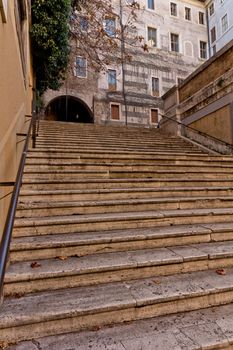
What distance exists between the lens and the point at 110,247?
3.03 metres

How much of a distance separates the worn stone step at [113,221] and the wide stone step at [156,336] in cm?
135

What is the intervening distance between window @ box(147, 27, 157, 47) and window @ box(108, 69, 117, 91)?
4.54 metres

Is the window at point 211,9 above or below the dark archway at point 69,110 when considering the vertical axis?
above

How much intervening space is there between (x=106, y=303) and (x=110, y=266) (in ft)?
1.43

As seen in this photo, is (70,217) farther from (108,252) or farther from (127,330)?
(127,330)

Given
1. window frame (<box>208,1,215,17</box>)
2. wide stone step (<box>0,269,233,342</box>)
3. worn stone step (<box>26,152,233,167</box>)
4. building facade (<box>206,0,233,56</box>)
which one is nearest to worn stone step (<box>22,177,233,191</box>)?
worn stone step (<box>26,152,233,167</box>)

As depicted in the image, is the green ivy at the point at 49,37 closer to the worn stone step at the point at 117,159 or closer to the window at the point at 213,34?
the worn stone step at the point at 117,159

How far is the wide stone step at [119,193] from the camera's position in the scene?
400 cm

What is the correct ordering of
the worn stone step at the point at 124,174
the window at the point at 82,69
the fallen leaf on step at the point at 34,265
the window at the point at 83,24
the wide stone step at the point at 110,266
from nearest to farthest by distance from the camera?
the wide stone step at the point at 110,266 → the fallen leaf on step at the point at 34,265 → the worn stone step at the point at 124,174 → the window at the point at 83,24 → the window at the point at 82,69

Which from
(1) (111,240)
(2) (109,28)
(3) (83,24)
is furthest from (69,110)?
(1) (111,240)

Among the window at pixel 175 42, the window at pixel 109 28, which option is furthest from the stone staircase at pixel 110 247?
the window at pixel 175 42

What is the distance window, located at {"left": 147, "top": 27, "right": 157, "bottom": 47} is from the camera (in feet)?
72.9

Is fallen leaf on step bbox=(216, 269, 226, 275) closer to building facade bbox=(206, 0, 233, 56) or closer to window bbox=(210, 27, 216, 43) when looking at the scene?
building facade bbox=(206, 0, 233, 56)

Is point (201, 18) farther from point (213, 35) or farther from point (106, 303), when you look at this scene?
point (106, 303)
